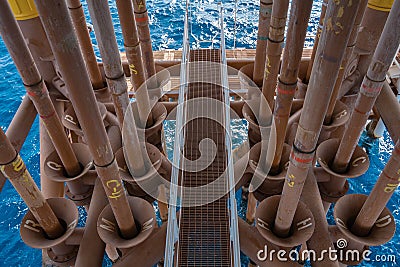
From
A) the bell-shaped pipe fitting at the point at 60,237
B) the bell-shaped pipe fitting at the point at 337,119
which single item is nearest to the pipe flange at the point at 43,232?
the bell-shaped pipe fitting at the point at 60,237

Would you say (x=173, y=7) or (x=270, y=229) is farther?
(x=173, y=7)

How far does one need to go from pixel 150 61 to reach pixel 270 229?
6077 mm

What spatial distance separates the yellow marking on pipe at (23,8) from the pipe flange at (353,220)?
8116 mm

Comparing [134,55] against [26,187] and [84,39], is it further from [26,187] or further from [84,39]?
[26,187]

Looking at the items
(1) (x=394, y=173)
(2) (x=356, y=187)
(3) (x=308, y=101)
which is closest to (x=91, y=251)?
(3) (x=308, y=101)

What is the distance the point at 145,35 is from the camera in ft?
31.9

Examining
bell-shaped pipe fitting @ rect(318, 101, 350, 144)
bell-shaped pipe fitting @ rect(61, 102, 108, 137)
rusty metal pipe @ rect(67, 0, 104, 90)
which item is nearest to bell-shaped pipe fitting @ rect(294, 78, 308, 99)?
bell-shaped pipe fitting @ rect(318, 101, 350, 144)

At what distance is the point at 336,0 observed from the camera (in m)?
3.83

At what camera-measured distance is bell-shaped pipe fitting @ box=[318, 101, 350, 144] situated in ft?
28.2

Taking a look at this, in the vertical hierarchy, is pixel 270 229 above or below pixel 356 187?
above

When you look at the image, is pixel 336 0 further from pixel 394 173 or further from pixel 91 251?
pixel 91 251

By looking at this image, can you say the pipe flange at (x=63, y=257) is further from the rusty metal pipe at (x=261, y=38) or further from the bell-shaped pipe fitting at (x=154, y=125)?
the rusty metal pipe at (x=261, y=38)

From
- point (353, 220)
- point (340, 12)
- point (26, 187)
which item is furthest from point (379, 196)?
point (26, 187)

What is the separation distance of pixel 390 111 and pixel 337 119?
3.91 ft
